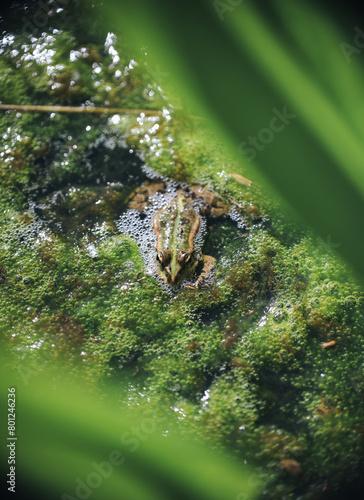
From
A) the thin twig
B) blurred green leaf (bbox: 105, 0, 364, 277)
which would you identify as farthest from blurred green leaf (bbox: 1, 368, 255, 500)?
the thin twig

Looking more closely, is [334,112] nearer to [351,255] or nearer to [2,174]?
[351,255]

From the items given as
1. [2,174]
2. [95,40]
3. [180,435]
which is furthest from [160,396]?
[95,40]

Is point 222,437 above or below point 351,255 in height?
below

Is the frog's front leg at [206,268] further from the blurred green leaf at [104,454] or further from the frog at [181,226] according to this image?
the blurred green leaf at [104,454]

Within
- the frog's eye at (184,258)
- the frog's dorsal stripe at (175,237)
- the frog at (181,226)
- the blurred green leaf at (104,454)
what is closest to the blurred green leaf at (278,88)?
the frog at (181,226)

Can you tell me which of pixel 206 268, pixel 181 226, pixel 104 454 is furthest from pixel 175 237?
pixel 104 454

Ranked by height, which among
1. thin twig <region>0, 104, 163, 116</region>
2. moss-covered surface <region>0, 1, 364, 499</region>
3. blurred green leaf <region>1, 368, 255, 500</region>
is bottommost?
blurred green leaf <region>1, 368, 255, 500</region>

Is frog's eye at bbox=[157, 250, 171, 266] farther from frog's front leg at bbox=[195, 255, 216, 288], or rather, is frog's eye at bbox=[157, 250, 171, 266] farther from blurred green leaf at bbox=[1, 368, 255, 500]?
blurred green leaf at bbox=[1, 368, 255, 500]
